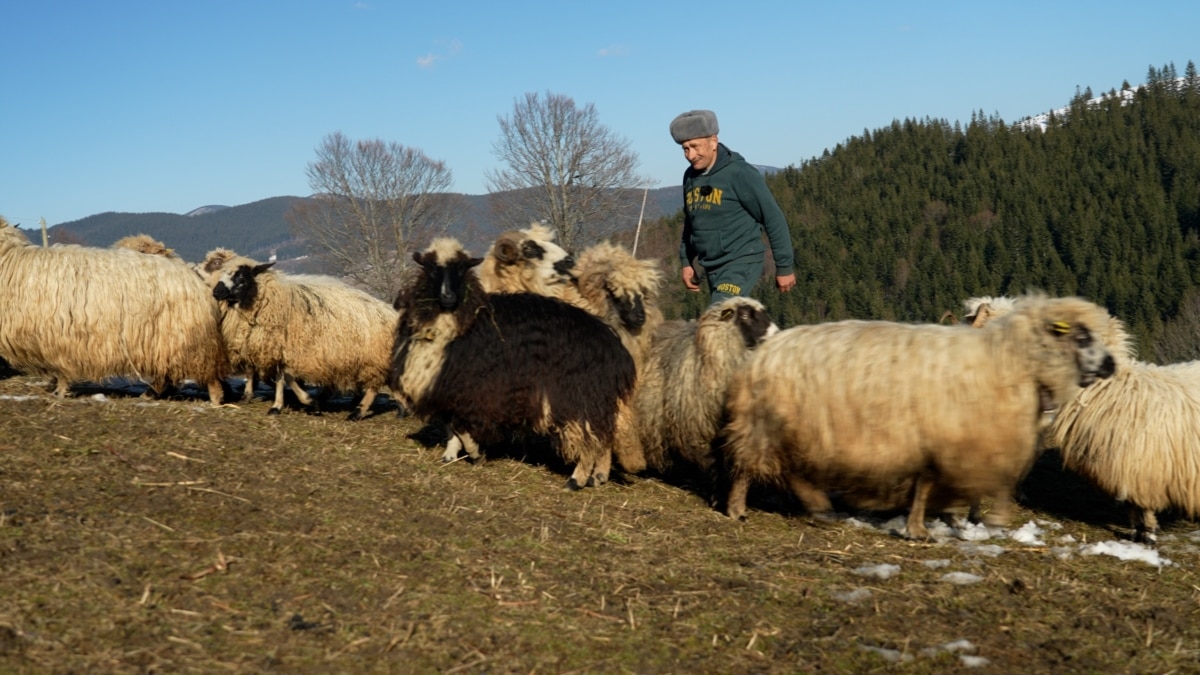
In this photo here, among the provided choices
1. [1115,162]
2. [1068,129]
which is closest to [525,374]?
[1115,162]

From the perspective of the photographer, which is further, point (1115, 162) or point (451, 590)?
point (1115, 162)

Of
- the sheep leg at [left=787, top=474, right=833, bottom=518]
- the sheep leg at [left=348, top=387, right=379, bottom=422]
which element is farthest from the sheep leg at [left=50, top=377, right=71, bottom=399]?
the sheep leg at [left=787, top=474, right=833, bottom=518]

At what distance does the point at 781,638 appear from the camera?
452 centimetres

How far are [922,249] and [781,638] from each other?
103 meters

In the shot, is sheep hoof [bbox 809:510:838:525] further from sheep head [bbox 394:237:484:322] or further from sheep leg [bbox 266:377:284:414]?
sheep leg [bbox 266:377:284:414]

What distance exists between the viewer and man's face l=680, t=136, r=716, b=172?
8500 mm

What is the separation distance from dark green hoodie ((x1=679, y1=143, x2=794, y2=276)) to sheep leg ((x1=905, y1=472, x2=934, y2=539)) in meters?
2.47

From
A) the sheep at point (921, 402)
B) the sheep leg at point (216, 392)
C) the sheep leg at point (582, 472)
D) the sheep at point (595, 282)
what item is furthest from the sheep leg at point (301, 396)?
the sheep at point (921, 402)

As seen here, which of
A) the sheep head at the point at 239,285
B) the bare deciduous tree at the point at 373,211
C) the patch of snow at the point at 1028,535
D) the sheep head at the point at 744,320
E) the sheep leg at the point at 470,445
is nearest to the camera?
the patch of snow at the point at 1028,535

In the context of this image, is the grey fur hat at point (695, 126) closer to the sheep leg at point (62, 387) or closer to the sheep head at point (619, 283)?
the sheep head at point (619, 283)

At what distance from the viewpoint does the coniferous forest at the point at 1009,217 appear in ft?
272

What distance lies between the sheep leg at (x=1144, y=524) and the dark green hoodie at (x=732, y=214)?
326 cm

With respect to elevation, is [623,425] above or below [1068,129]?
below

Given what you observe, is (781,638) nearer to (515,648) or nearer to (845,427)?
(515,648)
